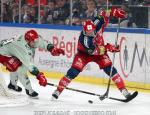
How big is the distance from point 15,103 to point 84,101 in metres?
1.05

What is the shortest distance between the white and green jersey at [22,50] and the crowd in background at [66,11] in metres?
2.04

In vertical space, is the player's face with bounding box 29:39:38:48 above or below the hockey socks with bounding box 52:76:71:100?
above

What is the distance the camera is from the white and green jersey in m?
8.38

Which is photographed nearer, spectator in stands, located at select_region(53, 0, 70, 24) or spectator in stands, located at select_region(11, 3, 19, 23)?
spectator in stands, located at select_region(53, 0, 70, 24)

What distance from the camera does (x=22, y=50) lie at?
8.55 metres

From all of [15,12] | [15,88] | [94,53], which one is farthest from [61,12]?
[94,53]

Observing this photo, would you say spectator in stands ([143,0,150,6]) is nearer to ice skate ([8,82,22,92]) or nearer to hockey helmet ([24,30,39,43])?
hockey helmet ([24,30,39,43])

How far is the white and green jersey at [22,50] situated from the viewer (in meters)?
8.38

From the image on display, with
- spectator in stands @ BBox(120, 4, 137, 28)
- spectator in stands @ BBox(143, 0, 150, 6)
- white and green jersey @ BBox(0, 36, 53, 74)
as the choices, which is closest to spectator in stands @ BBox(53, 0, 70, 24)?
spectator in stands @ BBox(120, 4, 137, 28)

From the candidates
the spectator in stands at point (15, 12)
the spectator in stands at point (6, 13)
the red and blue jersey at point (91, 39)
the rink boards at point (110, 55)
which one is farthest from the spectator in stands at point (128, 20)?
the spectator in stands at point (6, 13)

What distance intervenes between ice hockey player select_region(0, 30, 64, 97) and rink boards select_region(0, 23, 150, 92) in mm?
1740

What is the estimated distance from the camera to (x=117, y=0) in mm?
10547

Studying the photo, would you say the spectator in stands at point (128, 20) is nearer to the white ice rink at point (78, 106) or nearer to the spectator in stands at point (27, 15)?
the white ice rink at point (78, 106)

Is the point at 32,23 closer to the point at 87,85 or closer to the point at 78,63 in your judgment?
the point at 87,85
